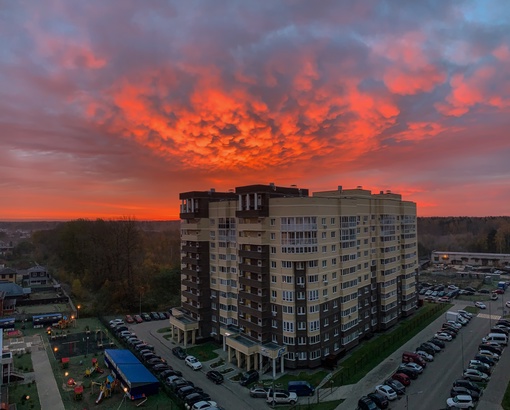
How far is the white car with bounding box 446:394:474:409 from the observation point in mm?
32781

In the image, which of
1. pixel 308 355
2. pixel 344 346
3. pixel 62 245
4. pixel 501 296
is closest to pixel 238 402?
pixel 308 355

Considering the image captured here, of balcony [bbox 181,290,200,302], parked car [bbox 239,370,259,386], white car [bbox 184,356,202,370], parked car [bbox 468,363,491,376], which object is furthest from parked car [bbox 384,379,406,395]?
balcony [bbox 181,290,200,302]

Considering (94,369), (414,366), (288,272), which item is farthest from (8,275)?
(414,366)

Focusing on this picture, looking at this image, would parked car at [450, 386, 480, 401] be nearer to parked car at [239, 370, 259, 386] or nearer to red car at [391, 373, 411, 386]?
red car at [391, 373, 411, 386]

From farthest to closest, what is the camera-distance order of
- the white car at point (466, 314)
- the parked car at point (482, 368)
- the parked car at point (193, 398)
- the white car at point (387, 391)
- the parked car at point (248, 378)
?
the white car at point (466, 314)
the parked car at point (482, 368)
the parked car at point (248, 378)
the white car at point (387, 391)
the parked car at point (193, 398)

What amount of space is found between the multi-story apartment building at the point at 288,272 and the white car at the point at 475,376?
13951 millimetres

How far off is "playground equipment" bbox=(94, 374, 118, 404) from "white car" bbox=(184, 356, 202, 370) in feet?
29.7

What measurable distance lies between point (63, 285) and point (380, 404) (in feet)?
293

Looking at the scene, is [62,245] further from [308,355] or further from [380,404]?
[380,404]

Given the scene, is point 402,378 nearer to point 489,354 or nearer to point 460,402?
point 460,402

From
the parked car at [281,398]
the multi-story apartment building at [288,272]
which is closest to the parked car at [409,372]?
the multi-story apartment building at [288,272]

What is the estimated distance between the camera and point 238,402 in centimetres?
3541

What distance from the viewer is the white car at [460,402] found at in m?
32.8

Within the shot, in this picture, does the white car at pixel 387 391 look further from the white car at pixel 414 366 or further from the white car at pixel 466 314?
the white car at pixel 466 314
